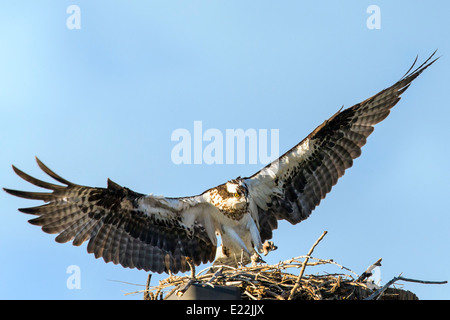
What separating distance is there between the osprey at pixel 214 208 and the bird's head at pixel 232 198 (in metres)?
0.01

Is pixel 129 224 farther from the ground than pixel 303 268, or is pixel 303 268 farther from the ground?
pixel 129 224

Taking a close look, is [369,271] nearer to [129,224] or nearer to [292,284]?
[292,284]

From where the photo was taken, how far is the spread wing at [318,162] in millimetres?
10750

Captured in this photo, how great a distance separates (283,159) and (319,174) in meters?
0.71

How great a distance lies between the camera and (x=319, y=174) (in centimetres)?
1095

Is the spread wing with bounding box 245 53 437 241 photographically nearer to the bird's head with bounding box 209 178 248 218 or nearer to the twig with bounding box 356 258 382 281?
the bird's head with bounding box 209 178 248 218

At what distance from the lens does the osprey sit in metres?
10.0

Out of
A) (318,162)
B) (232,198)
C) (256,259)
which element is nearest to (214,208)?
(232,198)

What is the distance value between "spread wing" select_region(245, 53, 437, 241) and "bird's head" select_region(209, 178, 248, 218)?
0.67 m

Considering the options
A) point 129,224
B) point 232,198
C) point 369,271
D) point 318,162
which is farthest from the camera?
point 318,162

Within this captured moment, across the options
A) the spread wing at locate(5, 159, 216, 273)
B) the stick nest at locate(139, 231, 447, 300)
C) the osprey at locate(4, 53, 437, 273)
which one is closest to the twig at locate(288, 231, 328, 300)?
the stick nest at locate(139, 231, 447, 300)

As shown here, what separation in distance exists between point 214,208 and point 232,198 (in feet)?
1.27

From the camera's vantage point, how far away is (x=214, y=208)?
1020 centimetres
